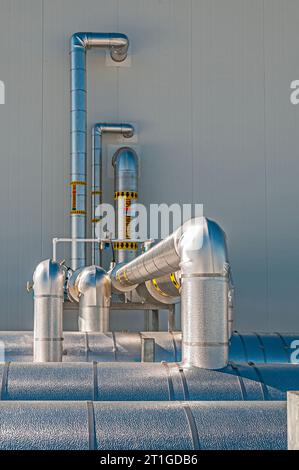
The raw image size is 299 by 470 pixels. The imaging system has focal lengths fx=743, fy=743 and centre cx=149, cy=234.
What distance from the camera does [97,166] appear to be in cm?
1041

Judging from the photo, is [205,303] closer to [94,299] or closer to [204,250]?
[204,250]

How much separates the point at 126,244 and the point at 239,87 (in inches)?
120

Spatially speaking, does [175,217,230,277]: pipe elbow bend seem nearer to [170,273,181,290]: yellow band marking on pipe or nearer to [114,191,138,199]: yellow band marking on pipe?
[170,273,181,290]: yellow band marking on pipe

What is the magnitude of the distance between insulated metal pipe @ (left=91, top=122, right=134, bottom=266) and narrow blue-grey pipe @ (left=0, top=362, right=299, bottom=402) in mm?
6159

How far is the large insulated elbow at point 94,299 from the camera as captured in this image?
23.6 feet

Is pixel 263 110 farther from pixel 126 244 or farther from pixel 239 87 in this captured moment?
pixel 126 244

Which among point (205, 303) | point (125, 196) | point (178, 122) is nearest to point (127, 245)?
point (125, 196)

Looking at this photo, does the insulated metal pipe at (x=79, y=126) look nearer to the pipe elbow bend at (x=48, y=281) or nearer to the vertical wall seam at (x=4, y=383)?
the pipe elbow bend at (x=48, y=281)

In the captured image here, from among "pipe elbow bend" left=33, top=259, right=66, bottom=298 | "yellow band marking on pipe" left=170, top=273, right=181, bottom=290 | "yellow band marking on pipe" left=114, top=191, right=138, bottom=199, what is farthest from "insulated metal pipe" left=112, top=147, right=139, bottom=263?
"pipe elbow bend" left=33, top=259, right=66, bottom=298

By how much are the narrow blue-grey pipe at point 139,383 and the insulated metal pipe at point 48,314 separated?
140cm

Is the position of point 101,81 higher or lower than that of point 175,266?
higher

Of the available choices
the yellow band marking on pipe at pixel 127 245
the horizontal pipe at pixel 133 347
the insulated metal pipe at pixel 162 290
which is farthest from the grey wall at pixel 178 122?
the horizontal pipe at pixel 133 347
